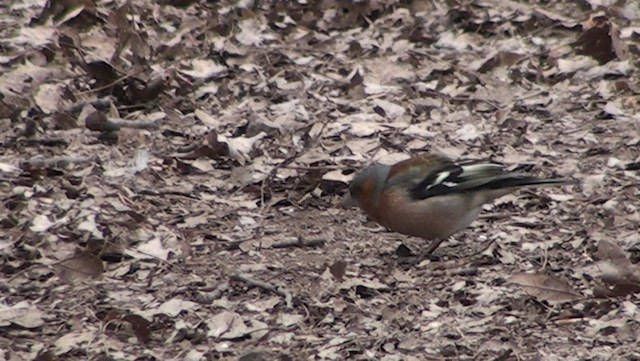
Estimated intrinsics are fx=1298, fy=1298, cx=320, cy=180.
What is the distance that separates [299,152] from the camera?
8.05m

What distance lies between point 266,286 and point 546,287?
1.35 meters

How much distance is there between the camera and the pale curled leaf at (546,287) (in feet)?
19.9

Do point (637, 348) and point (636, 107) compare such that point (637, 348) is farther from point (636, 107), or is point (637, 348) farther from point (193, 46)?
point (193, 46)

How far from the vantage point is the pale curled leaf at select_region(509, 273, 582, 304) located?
6.08m

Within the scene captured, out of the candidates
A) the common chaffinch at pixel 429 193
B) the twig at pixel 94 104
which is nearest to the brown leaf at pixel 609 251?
the common chaffinch at pixel 429 193

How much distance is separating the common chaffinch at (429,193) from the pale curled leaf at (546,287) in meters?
0.57

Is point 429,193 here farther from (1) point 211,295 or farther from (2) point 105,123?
(2) point 105,123

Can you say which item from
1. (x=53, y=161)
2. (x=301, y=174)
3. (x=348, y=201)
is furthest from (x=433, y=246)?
(x=53, y=161)

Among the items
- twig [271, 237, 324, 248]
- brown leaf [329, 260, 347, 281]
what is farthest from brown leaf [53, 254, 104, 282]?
brown leaf [329, 260, 347, 281]

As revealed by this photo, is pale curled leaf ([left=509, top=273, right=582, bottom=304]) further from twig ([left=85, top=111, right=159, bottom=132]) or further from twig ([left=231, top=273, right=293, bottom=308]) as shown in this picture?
twig ([left=85, top=111, right=159, bottom=132])

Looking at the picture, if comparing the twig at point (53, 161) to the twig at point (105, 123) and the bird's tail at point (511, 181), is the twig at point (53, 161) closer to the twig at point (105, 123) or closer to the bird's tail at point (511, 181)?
the twig at point (105, 123)

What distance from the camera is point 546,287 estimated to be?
613 centimetres

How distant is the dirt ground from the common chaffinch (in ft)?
0.73

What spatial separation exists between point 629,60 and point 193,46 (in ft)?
10.4
